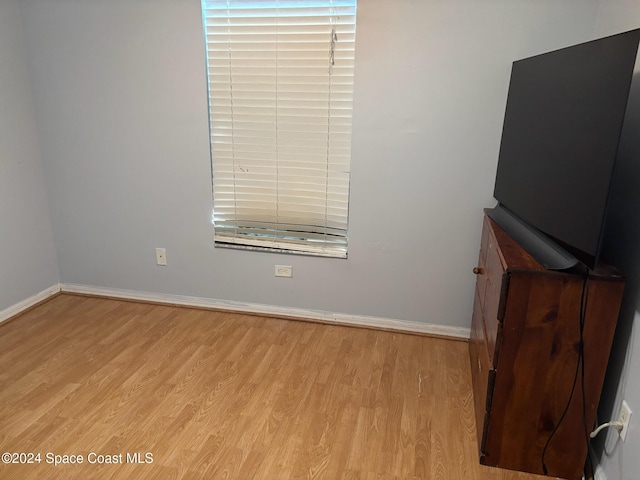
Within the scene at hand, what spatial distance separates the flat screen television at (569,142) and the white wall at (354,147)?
0.41 meters

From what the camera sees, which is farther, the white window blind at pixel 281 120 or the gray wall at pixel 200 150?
the white window blind at pixel 281 120

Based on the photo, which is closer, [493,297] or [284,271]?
A: [493,297]

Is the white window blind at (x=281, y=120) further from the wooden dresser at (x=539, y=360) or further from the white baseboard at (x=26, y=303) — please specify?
the white baseboard at (x=26, y=303)

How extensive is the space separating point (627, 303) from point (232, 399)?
1764mm

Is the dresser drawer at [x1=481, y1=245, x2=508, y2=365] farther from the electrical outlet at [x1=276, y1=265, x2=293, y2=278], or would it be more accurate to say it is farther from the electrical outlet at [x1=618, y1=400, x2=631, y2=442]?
the electrical outlet at [x1=276, y1=265, x2=293, y2=278]

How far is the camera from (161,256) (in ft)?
10.3

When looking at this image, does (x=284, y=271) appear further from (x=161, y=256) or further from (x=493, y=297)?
(x=493, y=297)

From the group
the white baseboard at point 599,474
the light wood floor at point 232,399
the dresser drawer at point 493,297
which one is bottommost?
the light wood floor at point 232,399

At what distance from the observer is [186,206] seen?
3.00 meters

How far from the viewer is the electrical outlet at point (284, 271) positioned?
9.74 ft

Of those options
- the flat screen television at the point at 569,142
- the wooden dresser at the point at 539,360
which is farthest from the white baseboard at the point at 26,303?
the flat screen television at the point at 569,142

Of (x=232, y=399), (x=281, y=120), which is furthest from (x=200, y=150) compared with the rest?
(x=232, y=399)

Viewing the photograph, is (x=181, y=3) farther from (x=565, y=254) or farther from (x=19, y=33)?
(x=565, y=254)

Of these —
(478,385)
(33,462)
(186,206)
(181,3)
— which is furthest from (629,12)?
(33,462)
